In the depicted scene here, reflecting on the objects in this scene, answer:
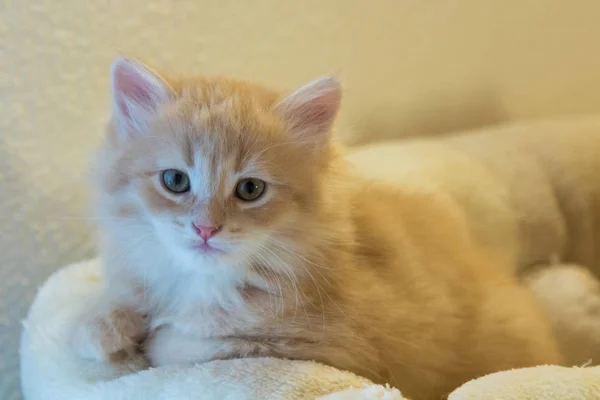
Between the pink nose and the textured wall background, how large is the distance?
1.07 feet

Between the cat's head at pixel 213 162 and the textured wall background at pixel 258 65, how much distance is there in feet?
0.43

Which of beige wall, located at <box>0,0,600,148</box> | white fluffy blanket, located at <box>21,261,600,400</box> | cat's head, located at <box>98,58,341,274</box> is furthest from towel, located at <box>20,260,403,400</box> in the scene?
beige wall, located at <box>0,0,600,148</box>

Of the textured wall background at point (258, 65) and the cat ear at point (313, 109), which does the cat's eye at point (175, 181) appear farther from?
the textured wall background at point (258, 65)

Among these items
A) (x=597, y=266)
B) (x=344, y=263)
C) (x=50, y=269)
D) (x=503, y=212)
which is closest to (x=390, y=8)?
(x=503, y=212)

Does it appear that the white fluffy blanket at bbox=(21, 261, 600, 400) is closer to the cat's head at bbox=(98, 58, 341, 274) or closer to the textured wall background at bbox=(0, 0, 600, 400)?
the cat's head at bbox=(98, 58, 341, 274)

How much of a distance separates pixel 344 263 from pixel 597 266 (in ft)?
3.34

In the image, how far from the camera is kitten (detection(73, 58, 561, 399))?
87 cm

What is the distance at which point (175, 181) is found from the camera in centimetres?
89

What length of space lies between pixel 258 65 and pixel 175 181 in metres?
0.78

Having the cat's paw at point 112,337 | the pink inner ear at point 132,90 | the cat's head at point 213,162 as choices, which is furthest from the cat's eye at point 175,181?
the cat's paw at point 112,337

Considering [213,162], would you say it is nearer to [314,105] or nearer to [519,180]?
[314,105]

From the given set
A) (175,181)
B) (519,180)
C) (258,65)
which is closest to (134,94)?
(175,181)

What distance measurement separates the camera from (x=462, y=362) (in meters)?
1.07

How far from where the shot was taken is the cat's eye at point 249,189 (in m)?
0.89
